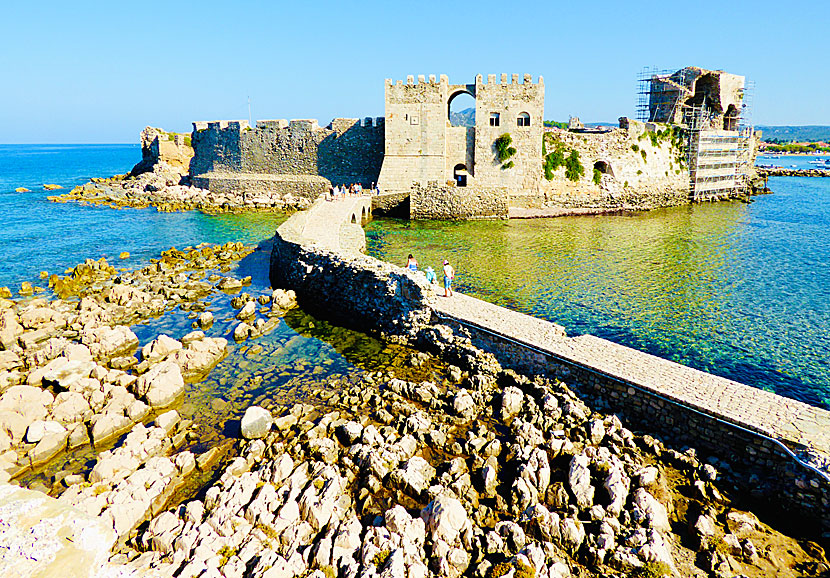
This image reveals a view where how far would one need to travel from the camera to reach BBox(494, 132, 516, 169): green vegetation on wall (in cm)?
3528

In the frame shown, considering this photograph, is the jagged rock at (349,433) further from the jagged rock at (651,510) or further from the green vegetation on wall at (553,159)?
the green vegetation on wall at (553,159)

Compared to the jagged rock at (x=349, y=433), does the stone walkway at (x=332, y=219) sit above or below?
above

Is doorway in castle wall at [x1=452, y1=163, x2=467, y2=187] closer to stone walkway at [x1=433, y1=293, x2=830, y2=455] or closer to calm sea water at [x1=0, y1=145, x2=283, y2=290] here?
calm sea water at [x1=0, y1=145, x2=283, y2=290]

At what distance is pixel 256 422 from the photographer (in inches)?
416

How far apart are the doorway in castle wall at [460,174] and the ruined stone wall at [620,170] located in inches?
221

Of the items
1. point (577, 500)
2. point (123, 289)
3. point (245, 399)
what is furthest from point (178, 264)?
point (577, 500)

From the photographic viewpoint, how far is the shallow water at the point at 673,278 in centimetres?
1384

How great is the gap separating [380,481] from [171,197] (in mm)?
42961

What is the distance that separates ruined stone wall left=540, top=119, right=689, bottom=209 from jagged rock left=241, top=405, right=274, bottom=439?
98.5 feet

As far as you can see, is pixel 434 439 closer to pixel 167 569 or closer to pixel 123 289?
pixel 167 569

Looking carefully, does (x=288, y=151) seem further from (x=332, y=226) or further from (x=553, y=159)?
(x=553, y=159)

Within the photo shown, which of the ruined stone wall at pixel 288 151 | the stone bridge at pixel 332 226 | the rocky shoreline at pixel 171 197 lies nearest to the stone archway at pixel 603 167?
the ruined stone wall at pixel 288 151

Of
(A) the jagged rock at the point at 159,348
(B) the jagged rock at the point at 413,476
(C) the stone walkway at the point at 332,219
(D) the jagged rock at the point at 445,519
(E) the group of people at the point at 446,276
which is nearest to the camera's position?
(D) the jagged rock at the point at 445,519

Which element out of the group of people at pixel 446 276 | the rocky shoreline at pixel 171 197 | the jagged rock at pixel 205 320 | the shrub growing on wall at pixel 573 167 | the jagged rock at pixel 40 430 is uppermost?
the shrub growing on wall at pixel 573 167
